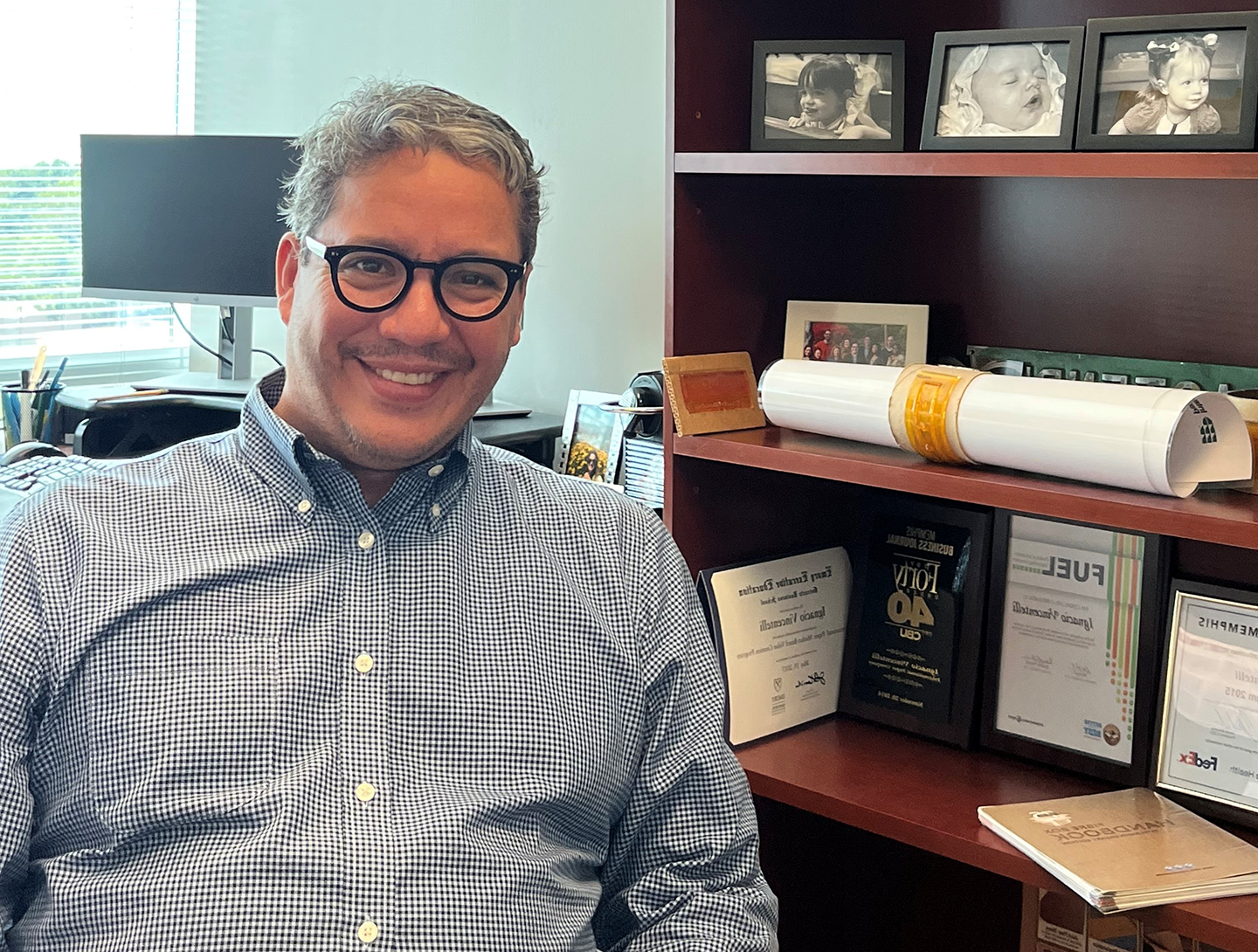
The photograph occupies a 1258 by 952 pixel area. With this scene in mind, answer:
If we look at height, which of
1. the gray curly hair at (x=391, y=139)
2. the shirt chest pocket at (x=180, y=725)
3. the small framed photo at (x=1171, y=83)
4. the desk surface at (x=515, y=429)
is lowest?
the shirt chest pocket at (x=180, y=725)

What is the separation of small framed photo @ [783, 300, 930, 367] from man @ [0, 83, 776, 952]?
0.45 meters

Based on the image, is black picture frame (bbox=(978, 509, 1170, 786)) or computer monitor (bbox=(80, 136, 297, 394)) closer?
black picture frame (bbox=(978, 509, 1170, 786))

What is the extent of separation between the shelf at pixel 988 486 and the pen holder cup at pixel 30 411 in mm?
1509

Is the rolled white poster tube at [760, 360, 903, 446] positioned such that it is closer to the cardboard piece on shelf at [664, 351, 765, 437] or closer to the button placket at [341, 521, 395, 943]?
the cardboard piece on shelf at [664, 351, 765, 437]

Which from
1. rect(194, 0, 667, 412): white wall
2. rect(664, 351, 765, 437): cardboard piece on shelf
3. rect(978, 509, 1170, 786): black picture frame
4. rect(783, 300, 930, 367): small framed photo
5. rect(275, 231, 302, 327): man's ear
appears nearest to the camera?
rect(275, 231, 302, 327): man's ear

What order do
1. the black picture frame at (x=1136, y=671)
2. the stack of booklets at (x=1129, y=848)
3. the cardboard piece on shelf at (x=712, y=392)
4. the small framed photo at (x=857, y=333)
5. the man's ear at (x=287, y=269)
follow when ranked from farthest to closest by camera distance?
1. the small framed photo at (x=857, y=333)
2. the cardboard piece on shelf at (x=712, y=392)
3. the black picture frame at (x=1136, y=671)
4. the man's ear at (x=287, y=269)
5. the stack of booklets at (x=1129, y=848)

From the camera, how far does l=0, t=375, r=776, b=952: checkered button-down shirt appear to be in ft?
3.53

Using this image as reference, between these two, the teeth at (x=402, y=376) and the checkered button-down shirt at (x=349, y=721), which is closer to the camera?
the checkered button-down shirt at (x=349, y=721)

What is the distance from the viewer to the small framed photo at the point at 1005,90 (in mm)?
1301

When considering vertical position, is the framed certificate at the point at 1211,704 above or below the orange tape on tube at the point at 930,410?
below

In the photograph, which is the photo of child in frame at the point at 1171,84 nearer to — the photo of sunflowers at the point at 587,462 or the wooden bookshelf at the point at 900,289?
the wooden bookshelf at the point at 900,289

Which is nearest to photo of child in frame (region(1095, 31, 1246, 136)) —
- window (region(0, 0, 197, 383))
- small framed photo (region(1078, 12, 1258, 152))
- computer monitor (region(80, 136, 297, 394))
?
small framed photo (region(1078, 12, 1258, 152))

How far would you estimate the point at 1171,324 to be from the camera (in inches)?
60.2

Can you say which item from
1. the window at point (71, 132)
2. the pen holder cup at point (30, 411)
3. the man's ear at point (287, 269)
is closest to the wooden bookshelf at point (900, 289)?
the man's ear at point (287, 269)
